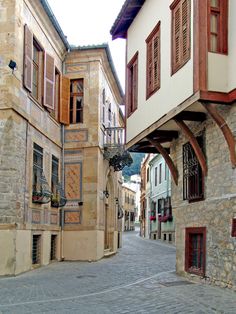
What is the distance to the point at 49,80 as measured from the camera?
720 inches

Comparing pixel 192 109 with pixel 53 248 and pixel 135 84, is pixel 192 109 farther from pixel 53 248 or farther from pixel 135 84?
pixel 53 248

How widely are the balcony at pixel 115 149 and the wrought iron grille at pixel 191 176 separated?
29.1ft

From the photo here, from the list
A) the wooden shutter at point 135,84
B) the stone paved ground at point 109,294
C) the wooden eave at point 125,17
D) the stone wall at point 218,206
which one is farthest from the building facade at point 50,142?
the stone wall at point 218,206

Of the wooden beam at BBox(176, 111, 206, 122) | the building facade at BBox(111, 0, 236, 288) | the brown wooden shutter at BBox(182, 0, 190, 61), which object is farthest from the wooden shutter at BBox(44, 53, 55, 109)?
the brown wooden shutter at BBox(182, 0, 190, 61)

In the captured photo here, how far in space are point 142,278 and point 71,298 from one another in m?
3.93

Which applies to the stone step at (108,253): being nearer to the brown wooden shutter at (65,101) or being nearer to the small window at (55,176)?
the small window at (55,176)

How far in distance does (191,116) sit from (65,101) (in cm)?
947

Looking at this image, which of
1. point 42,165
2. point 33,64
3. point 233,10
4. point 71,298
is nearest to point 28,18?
point 33,64

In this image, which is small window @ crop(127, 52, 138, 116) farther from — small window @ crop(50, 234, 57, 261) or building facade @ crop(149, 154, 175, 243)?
building facade @ crop(149, 154, 175, 243)

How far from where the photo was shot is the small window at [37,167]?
1662cm

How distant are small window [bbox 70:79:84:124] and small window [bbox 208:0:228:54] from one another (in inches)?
452

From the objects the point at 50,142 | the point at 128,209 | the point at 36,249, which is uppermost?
the point at 50,142

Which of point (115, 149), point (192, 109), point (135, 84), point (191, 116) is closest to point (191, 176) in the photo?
point (191, 116)

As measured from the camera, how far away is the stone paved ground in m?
8.84
